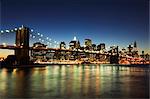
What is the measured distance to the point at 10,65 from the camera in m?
59.0

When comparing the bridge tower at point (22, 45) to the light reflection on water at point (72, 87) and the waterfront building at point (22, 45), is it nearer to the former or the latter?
the waterfront building at point (22, 45)

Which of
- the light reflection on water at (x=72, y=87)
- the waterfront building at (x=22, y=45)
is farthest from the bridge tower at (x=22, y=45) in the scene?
the light reflection on water at (x=72, y=87)

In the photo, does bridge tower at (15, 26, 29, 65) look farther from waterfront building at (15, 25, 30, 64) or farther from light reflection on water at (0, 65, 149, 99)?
light reflection on water at (0, 65, 149, 99)

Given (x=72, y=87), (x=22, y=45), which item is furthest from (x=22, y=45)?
(x=72, y=87)

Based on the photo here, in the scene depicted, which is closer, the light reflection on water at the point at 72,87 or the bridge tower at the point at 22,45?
the light reflection on water at the point at 72,87

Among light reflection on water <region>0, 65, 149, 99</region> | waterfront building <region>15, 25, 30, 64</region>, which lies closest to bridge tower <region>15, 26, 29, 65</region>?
waterfront building <region>15, 25, 30, 64</region>

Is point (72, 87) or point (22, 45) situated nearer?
point (72, 87)

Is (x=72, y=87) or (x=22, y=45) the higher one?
(x=22, y=45)

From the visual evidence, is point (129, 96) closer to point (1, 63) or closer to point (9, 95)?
point (9, 95)

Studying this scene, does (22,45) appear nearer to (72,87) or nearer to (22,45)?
(22,45)

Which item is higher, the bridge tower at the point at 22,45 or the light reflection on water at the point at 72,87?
the bridge tower at the point at 22,45

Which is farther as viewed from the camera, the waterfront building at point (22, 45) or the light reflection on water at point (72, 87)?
the waterfront building at point (22, 45)

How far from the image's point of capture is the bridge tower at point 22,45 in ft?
174

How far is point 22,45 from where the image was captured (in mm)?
54094
